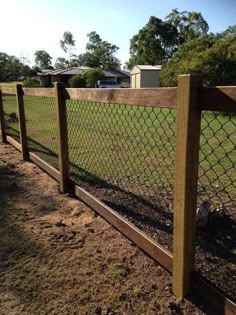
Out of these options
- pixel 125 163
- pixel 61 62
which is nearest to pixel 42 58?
pixel 61 62

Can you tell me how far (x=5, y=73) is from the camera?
8188 centimetres

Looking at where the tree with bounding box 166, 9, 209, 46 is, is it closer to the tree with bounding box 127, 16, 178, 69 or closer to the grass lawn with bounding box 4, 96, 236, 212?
the tree with bounding box 127, 16, 178, 69

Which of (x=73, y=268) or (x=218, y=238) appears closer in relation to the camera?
(x=73, y=268)

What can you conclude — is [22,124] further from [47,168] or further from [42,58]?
→ [42,58]

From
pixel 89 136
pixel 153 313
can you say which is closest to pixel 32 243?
pixel 153 313

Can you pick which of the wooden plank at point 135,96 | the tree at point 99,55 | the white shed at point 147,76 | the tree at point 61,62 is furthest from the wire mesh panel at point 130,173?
the tree at point 61,62

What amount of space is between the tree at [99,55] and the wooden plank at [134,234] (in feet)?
250

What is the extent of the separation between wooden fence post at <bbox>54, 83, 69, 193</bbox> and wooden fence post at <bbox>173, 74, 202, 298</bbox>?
2.15 m

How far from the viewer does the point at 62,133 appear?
396cm

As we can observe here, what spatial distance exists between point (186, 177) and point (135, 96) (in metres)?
0.81

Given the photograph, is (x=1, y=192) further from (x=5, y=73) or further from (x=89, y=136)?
(x=5, y=73)

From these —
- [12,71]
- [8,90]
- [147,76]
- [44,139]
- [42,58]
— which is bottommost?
[44,139]

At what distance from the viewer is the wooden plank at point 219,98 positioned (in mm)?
1722

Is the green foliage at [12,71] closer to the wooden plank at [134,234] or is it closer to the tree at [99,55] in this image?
the tree at [99,55]
